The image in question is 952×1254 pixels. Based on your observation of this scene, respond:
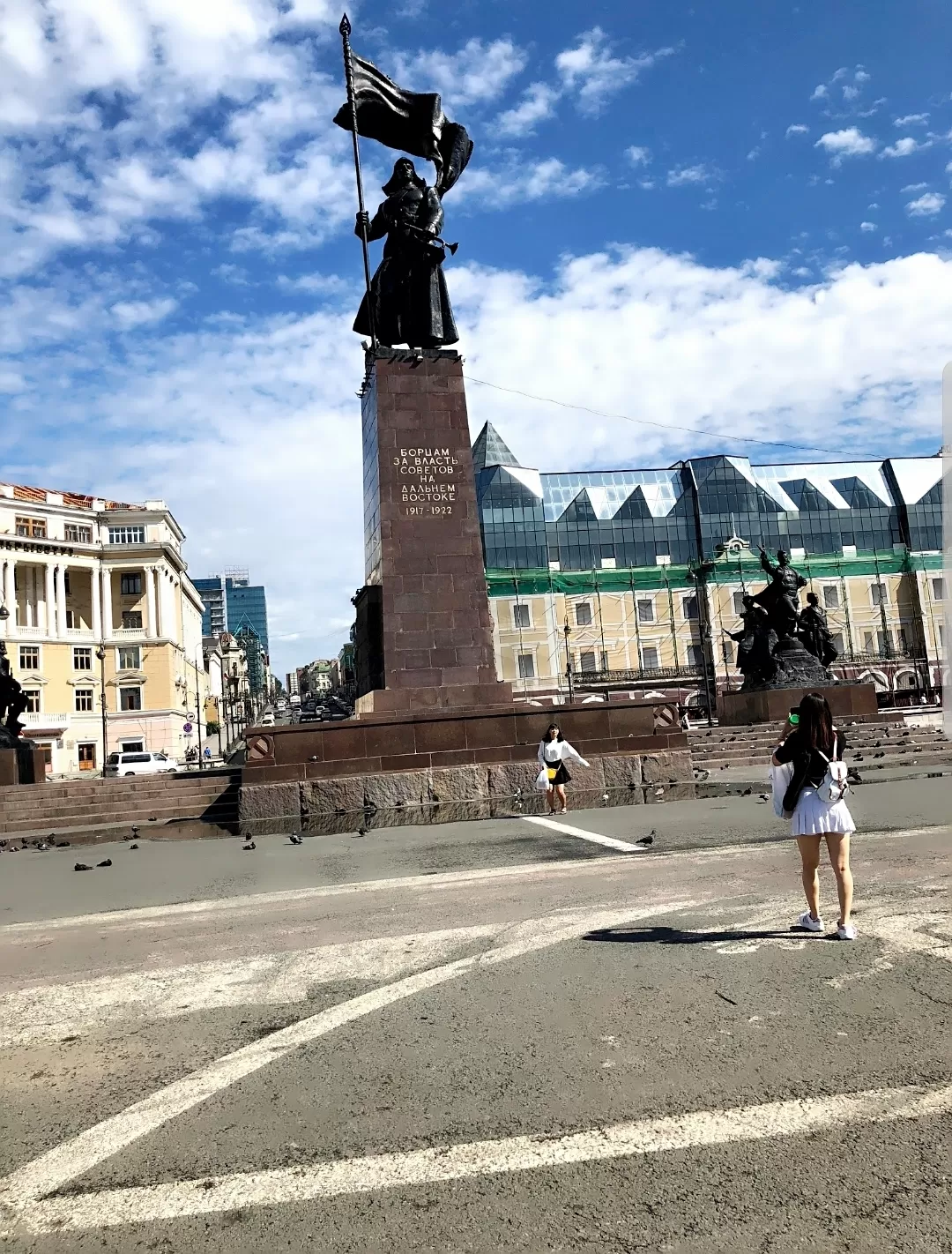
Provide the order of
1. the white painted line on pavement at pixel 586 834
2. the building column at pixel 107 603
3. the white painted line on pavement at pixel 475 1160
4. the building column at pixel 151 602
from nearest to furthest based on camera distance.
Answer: the white painted line on pavement at pixel 475 1160 < the white painted line on pavement at pixel 586 834 < the building column at pixel 107 603 < the building column at pixel 151 602

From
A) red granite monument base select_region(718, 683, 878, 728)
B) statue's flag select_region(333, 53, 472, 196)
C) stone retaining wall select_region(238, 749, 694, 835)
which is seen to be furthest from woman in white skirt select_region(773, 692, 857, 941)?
red granite monument base select_region(718, 683, 878, 728)

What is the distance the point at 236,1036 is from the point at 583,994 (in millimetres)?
1705

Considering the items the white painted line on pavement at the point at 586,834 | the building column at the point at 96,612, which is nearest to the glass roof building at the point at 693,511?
the building column at the point at 96,612

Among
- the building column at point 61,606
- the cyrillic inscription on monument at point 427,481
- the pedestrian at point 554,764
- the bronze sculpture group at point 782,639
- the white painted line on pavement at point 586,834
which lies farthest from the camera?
the building column at point 61,606

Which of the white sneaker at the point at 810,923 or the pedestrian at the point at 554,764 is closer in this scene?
the white sneaker at the point at 810,923

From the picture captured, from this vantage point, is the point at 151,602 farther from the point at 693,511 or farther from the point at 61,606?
the point at 693,511

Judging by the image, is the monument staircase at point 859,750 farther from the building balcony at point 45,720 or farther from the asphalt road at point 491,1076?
the building balcony at point 45,720

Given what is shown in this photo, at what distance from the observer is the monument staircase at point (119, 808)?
49.4 feet

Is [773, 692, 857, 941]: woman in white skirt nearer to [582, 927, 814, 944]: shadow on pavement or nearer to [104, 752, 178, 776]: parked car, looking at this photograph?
[582, 927, 814, 944]: shadow on pavement

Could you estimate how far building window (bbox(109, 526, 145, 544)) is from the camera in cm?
6675

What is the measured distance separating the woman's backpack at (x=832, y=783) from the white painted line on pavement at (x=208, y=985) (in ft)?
7.49

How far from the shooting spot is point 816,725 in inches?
214

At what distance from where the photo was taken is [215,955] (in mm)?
5922

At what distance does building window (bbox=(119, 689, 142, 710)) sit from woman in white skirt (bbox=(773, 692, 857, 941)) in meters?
64.1
